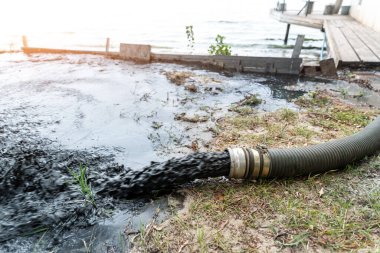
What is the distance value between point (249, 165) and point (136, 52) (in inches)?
318

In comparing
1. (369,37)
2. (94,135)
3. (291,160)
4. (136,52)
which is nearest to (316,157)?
(291,160)

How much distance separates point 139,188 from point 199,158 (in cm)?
80

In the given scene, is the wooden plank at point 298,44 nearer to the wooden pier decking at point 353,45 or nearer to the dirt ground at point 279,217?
the wooden pier decking at point 353,45

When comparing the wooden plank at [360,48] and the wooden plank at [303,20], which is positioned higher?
the wooden plank at [303,20]

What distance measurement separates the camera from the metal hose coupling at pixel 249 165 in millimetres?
3225

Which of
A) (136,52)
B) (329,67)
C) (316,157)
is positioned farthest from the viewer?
(136,52)

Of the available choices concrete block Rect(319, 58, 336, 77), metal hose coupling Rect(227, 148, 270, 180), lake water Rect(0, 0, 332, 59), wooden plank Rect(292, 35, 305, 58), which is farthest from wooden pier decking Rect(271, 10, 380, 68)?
metal hose coupling Rect(227, 148, 270, 180)

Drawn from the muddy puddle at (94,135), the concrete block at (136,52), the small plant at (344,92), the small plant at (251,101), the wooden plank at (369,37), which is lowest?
the muddy puddle at (94,135)

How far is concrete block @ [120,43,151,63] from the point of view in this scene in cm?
998

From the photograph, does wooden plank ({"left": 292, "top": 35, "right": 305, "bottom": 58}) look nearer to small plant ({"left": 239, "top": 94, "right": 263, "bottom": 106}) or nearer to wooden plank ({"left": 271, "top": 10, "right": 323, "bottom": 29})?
small plant ({"left": 239, "top": 94, "right": 263, "bottom": 106})

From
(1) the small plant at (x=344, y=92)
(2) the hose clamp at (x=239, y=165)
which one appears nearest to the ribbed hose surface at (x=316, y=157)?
(2) the hose clamp at (x=239, y=165)

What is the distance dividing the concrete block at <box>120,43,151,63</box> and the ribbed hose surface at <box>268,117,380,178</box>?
301 inches

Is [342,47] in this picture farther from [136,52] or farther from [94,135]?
[94,135]

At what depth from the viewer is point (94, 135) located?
191 inches
